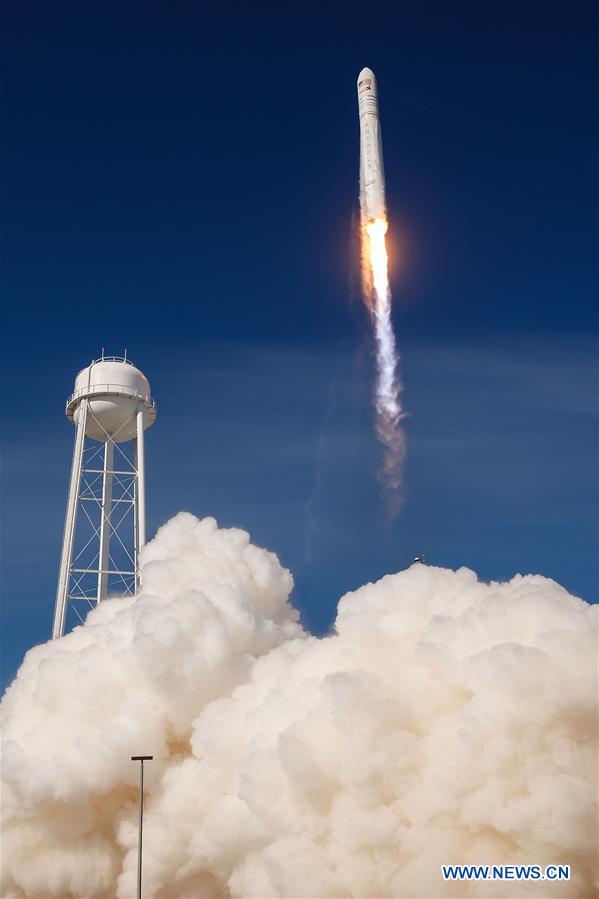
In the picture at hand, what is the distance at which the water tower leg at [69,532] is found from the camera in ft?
154

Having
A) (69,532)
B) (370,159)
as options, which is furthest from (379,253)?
(69,532)

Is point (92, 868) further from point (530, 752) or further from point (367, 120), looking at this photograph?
point (367, 120)

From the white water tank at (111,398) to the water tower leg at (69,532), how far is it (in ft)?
2.37

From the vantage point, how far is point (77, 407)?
5169cm

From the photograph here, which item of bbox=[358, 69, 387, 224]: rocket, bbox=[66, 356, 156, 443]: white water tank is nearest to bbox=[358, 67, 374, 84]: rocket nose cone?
bbox=[358, 69, 387, 224]: rocket

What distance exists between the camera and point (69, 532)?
158 feet

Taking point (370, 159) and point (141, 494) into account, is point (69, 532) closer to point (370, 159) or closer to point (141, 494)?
point (141, 494)

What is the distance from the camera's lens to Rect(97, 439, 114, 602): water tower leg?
48109 mm

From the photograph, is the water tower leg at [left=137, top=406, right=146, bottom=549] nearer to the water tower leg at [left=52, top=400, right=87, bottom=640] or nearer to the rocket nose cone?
the water tower leg at [left=52, top=400, right=87, bottom=640]

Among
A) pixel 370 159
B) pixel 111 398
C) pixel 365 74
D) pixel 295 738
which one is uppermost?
pixel 365 74

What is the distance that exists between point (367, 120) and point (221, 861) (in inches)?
1241

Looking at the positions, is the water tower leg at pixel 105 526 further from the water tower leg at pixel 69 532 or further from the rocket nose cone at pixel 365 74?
the rocket nose cone at pixel 365 74

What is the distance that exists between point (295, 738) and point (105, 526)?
20869 mm

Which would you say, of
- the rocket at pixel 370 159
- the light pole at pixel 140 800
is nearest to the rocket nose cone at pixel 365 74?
the rocket at pixel 370 159
